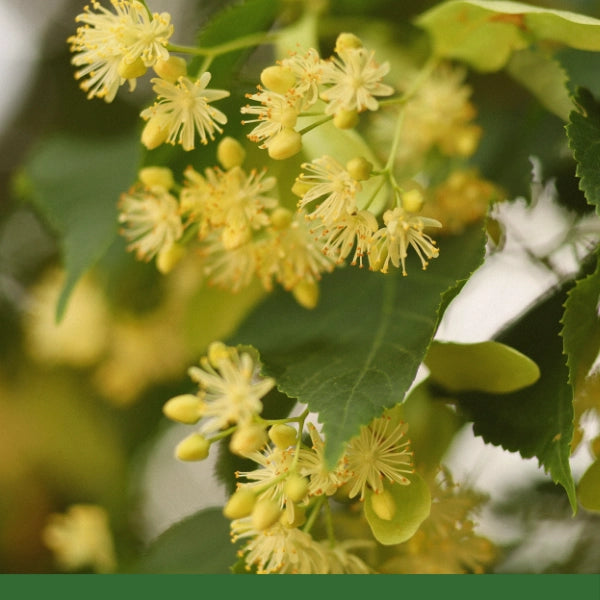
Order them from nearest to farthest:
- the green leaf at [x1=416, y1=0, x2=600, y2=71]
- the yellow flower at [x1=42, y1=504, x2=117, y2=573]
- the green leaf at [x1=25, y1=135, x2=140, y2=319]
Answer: the green leaf at [x1=416, y1=0, x2=600, y2=71]
the green leaf at [x1=25, y1=135, x2=140, y2=319]
the yellow flower at [x1=42, y1=504, x2=117, y2=573]

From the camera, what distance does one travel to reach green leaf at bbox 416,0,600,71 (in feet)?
1.57

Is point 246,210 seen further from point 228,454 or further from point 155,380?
point 155,380

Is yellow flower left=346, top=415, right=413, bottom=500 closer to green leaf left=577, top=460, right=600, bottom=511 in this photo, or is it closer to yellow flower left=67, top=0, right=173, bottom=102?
green leaf left=577, top=460, right=600, bottom=511

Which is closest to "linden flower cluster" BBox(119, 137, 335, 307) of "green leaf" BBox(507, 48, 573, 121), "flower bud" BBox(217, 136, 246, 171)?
"flower bud" BBox(217, 136, 246, 171)

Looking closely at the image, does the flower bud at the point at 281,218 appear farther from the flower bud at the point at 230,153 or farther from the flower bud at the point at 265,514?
the flower bud at the point at 265,514

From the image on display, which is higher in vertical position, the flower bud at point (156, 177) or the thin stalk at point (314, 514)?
the flower bud at point (156, 177)

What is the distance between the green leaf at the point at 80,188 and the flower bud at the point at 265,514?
10.0 inches

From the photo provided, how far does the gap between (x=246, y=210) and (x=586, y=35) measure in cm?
25

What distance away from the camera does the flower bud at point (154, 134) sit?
0.45m

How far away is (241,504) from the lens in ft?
1.31

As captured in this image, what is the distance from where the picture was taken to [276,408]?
0.46 m

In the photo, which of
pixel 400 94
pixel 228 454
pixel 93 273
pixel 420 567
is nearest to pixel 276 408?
pixel 228 454

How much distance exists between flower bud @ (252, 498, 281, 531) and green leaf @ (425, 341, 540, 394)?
0.15 metres

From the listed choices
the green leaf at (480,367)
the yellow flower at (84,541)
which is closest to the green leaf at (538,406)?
the green leaf at (480,367)
